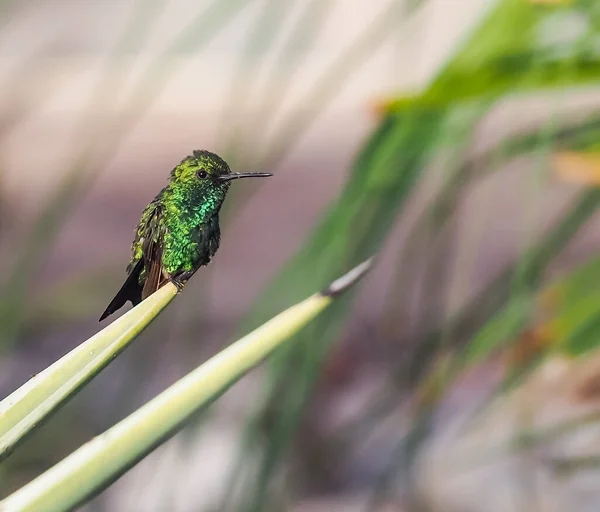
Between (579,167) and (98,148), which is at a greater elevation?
(98,148)

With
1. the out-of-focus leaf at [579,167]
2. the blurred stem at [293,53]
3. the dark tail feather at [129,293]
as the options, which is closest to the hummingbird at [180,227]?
the dark tail feather at [129,293]

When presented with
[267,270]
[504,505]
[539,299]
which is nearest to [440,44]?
[539,299]

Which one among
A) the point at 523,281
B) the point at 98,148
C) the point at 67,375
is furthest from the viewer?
the point at 523,281

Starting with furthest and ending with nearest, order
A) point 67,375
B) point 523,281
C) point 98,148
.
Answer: point 523,281, point 98,148, point 67,375

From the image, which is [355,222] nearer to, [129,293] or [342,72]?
[342,72]

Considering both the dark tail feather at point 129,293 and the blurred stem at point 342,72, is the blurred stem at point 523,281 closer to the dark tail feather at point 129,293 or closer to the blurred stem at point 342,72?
the blurred stem at point 342,72

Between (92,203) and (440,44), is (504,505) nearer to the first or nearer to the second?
(440,44)

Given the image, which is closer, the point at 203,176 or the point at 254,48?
the point at 203,176

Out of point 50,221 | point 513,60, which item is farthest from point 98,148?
point 513,60
